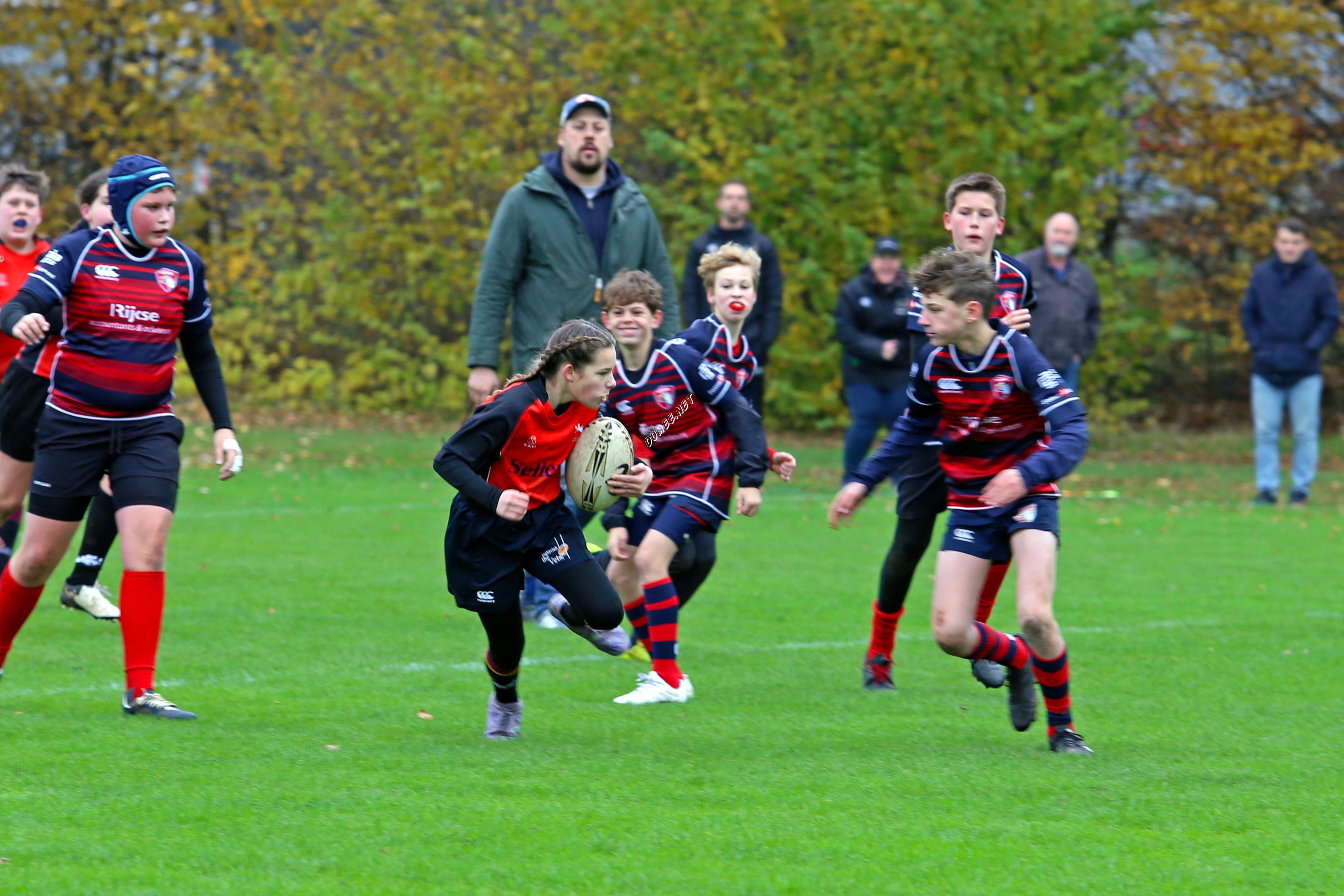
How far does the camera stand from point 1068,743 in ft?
17.9

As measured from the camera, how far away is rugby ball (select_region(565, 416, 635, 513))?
5.51 m

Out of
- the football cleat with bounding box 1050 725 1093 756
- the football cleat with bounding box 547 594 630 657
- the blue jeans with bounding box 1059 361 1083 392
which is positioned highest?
the blue jeans with bounding box 1059 361 1083 392

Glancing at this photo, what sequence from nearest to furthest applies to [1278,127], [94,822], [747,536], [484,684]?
[94,822] → [484,684] → [747,536] → [1278,127]

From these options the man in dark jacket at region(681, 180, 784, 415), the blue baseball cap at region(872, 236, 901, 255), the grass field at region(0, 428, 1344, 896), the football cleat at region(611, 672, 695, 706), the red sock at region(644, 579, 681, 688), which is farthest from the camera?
the blue baseball cap at region(872, 236, 901, 255)

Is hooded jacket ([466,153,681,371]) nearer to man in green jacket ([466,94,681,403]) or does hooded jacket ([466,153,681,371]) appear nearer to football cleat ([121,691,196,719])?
man in green jacket ([466,94,681,403])

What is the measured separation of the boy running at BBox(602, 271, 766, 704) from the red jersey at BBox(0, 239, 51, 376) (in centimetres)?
290

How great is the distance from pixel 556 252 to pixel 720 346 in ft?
4.63

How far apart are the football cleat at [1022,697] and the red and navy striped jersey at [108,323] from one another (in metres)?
3.11

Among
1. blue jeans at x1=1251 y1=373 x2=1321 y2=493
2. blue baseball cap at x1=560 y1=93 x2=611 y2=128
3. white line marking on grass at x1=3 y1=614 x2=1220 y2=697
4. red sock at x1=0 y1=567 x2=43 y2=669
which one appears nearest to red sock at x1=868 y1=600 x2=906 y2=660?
white line marking on grass at x1=3 y1=614 x2=1220 y2=697

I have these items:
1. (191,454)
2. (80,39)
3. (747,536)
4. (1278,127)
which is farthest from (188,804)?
(80,39)

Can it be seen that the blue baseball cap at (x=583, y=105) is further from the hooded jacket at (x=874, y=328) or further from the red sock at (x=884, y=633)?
the hooded jacket at (x=874, y=328)

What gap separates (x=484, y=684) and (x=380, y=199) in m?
13.3

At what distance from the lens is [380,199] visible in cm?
1911

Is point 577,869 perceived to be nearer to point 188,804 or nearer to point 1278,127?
point 188,804
